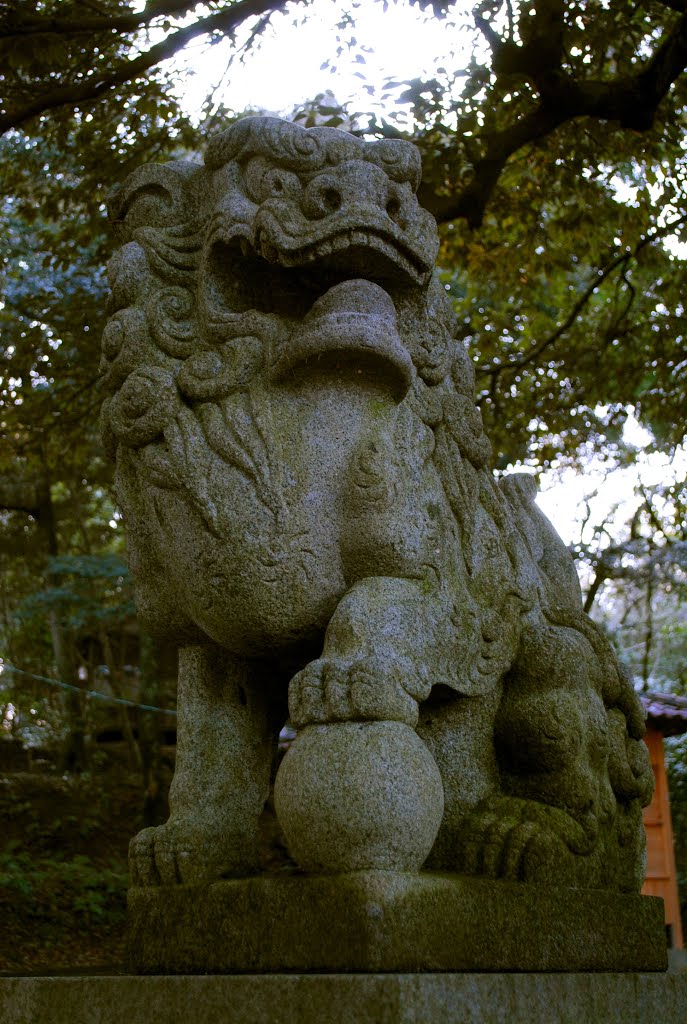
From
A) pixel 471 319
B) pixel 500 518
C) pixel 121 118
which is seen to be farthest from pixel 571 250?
pixel 500 518

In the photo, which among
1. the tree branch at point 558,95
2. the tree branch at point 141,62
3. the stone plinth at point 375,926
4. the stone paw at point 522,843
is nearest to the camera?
the stone plinth at point 375,926

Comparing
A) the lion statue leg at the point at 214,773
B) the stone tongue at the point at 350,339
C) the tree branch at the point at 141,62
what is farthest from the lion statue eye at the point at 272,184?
the tree branch at the point at 141,62

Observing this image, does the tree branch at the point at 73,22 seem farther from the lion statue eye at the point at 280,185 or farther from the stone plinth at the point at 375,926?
the stone plinth at the point at 375,926

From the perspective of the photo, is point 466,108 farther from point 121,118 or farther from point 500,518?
point 500,518

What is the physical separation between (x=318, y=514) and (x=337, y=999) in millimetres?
1112

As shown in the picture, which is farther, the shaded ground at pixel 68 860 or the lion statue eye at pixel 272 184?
the shaded ground at pixel 68 860

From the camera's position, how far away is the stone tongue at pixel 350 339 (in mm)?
2717

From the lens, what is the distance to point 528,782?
286 centimetres

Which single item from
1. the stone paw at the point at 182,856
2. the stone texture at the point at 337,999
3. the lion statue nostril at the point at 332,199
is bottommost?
the stone texture at the point at 337,999

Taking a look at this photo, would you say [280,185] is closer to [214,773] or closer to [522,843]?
[214,773]

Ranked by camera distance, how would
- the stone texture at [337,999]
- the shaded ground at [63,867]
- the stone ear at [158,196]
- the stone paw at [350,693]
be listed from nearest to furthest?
the stone texture at [337,999] < the stone paw at [350,693] < the stone ear at [158,196] < the shaded ground at [63,867]

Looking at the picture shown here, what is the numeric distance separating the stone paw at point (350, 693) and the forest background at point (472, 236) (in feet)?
13.8

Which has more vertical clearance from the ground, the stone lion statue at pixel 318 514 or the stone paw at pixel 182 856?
the stone lion statue at pixel 318 514

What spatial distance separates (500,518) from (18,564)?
432 inches
